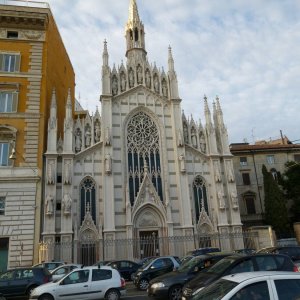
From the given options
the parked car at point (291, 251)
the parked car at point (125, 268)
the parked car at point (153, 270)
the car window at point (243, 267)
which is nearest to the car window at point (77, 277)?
the parked car at point (153, 270)

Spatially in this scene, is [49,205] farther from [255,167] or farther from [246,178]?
[255,167]

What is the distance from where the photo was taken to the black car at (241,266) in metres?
10.3

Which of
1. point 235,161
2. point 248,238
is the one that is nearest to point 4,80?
point 248,238

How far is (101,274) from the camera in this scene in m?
13.7

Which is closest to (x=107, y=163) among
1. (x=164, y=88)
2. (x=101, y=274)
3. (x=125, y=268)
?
(x=164, y=88)

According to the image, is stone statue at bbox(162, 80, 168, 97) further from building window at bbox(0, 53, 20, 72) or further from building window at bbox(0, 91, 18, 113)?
building window at bbox(0, 91, 18, 113)

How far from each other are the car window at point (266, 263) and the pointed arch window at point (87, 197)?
20.0m

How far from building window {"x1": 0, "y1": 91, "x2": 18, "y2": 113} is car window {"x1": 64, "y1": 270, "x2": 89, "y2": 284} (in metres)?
19.3

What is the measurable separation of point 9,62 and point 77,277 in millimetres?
23266

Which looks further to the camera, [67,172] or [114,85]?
[114,85]

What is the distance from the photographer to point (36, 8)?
31.1m

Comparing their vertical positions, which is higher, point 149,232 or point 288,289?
point 149,232

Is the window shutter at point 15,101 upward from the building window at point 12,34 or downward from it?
downward

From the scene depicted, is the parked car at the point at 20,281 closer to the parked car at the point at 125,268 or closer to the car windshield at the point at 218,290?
the parked car at the point at 125,268
